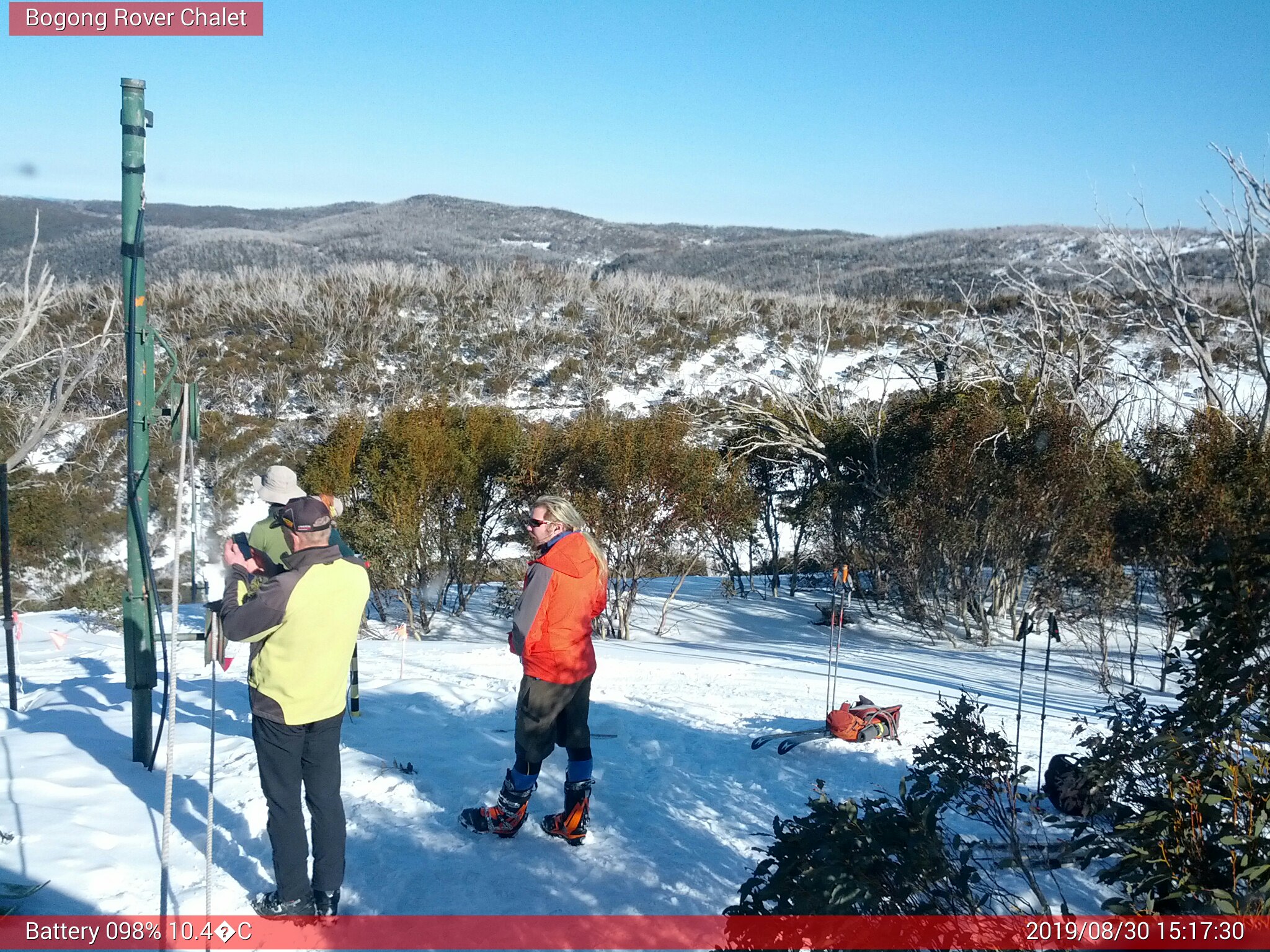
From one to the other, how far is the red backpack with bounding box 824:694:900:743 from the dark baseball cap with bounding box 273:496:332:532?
3556mm

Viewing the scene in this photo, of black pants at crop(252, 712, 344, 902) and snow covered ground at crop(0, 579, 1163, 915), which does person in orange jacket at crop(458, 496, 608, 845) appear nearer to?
snow covered ground at crop(0, 579, 1163, 915)

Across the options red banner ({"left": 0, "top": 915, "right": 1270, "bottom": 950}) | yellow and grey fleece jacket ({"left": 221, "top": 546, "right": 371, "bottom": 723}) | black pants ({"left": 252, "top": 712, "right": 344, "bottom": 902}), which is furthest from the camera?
black pants ({"left": 252, "top": 712, "right": 344, "bottom": 902})

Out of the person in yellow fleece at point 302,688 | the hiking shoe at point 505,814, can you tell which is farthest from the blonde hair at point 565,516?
the hiking shoe at point 505,814

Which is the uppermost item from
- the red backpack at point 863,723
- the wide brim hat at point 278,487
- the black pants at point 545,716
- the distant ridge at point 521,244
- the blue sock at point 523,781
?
the distant ridge at point 521,244

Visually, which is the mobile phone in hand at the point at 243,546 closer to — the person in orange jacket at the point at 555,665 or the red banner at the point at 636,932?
the person in orange jacket at the point at 555,665

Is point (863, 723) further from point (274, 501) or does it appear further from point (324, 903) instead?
point (274, 501)

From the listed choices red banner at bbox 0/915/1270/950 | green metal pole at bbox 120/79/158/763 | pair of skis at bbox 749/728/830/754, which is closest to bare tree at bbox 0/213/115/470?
green metal pole at bbox 120/79/158/763

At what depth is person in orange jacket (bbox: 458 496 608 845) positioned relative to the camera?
3654mm

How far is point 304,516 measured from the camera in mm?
2982

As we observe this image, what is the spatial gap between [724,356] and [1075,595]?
21177mm

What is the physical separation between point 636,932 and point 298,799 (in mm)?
1331

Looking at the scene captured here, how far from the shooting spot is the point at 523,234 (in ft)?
254

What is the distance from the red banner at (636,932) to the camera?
2.00 metres

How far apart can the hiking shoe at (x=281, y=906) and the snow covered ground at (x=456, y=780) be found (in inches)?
5.9
